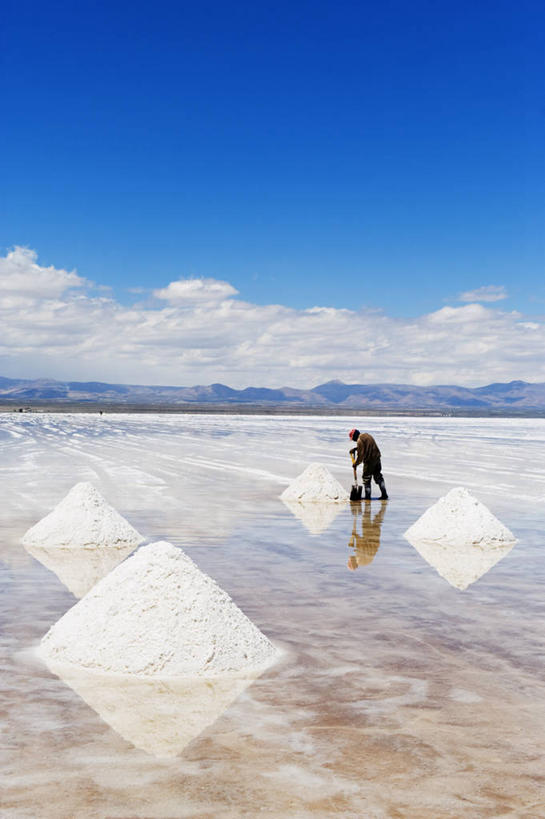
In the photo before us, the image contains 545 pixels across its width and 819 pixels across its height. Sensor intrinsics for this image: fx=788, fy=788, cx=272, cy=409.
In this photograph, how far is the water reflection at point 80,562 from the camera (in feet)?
29.0

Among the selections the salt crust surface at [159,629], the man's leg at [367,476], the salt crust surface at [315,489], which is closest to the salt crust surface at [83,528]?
the salt crust surface at [159,629]

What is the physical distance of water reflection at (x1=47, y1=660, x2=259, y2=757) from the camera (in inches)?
185

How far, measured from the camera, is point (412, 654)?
253 inches

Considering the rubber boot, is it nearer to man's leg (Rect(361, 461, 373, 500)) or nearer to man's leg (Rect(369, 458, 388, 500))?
man's leg (Rect(369, 458, 388, 500))

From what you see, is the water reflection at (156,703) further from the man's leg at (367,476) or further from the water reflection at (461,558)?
the man's leg at (367,476)

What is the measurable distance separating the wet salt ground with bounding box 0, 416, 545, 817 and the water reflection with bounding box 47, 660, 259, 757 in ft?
0.18

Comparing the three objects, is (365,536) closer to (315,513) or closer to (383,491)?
(315,513)

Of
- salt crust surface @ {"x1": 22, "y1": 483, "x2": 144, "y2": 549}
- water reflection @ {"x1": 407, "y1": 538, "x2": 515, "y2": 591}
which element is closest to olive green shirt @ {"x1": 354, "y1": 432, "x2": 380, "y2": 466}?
water reflection @ {"x1": 407, "y1": 538, "x2": 515, "y2": 591}

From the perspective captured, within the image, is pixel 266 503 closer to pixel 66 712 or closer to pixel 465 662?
pixel 465 662

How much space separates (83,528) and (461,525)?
5503mm

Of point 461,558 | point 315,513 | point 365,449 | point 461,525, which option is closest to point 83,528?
point 315,513

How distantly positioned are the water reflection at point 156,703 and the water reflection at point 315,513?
22.5 feet

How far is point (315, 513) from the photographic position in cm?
1463

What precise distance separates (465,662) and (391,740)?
172 centimetres
